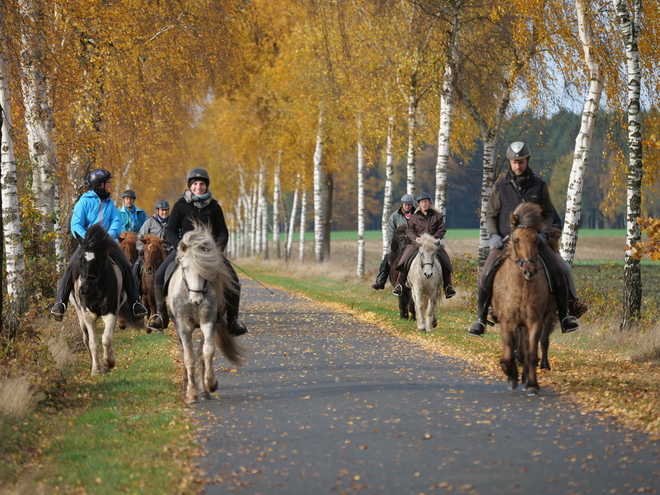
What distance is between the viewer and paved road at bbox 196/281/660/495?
6227 mm

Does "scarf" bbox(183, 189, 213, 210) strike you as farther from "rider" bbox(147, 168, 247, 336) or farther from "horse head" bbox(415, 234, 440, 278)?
"horse head" bbox(415, 234, 440, 278)

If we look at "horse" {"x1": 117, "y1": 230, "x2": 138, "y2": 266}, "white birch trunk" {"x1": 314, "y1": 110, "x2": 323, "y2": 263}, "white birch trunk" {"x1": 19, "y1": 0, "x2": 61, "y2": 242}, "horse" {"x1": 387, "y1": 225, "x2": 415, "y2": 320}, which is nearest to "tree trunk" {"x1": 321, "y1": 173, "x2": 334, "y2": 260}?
"white birch trunk" {"x1": 314, "y1": 110, "x2": 323, "y2": 263}

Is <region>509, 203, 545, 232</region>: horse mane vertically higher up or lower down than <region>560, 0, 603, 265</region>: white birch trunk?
lower down

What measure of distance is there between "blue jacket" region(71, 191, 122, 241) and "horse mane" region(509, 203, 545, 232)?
20.2ft

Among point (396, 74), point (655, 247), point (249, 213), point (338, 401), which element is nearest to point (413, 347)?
point (655, 247)

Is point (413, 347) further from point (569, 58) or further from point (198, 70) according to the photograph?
point (198, 70)

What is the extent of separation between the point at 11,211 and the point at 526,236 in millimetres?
7735

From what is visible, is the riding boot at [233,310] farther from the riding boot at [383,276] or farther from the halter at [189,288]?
the riding boot at [383,276]

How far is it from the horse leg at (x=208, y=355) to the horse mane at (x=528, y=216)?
3658 mm

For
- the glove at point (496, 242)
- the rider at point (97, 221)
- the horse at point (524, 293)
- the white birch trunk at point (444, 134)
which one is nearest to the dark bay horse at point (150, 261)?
the rider at point (97, 221)

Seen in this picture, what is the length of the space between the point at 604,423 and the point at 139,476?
4.17m

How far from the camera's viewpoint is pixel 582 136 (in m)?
16.6

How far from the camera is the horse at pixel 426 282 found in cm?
1691

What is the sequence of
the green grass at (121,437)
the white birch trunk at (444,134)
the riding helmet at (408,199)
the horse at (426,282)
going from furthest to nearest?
the white birch trunk at (444,134)
the riding helmet at (408,199)
the horse at (426,282)
the green grass at (121,437)
